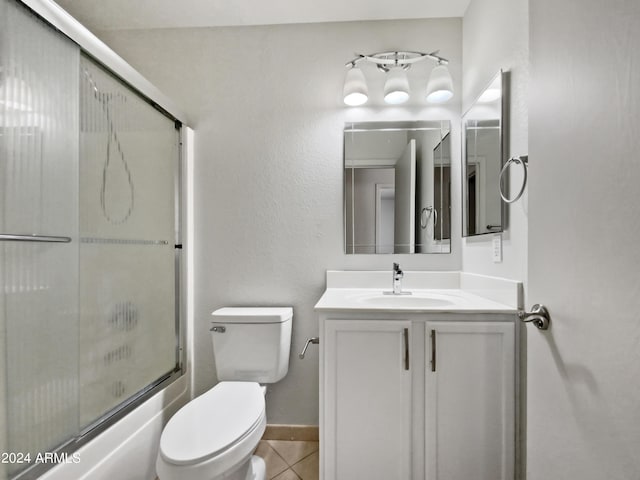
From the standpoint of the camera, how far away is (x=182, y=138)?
1.85 meters

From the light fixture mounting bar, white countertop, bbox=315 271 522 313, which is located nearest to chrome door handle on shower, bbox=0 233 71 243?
white countertop, bbox=315 271 522 313

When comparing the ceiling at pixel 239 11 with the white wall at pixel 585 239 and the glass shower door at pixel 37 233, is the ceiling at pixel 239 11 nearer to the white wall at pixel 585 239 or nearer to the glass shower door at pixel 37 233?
the glass shower door at pixel 37 233

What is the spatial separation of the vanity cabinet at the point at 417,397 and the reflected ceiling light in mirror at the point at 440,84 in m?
1.20

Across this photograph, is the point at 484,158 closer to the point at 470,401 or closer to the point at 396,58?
the point at 396,58

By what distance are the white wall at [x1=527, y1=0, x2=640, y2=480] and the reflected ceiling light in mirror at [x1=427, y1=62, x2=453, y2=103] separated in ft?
3.24

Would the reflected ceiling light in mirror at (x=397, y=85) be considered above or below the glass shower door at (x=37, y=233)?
above

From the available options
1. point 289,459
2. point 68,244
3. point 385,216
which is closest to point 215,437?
point 289,459

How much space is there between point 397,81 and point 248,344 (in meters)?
1.63

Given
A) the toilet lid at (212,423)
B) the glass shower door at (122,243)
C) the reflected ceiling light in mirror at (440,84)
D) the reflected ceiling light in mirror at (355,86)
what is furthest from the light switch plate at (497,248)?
the glass shower door at (122,243)

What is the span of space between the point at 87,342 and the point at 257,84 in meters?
1.58

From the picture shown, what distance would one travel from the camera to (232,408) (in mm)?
1348

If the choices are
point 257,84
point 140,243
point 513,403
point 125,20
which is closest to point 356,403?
point 513,403

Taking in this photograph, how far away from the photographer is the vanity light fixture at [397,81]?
1736 mm

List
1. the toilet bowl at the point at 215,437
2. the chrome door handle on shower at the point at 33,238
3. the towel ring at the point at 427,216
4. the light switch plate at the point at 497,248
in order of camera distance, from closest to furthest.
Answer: the chrome door handle on shower at the point at 33,238, the toilet bowl at the point at 215,437, the light switch plate at the point at 497,248, the towel ring at the point at 427,216
